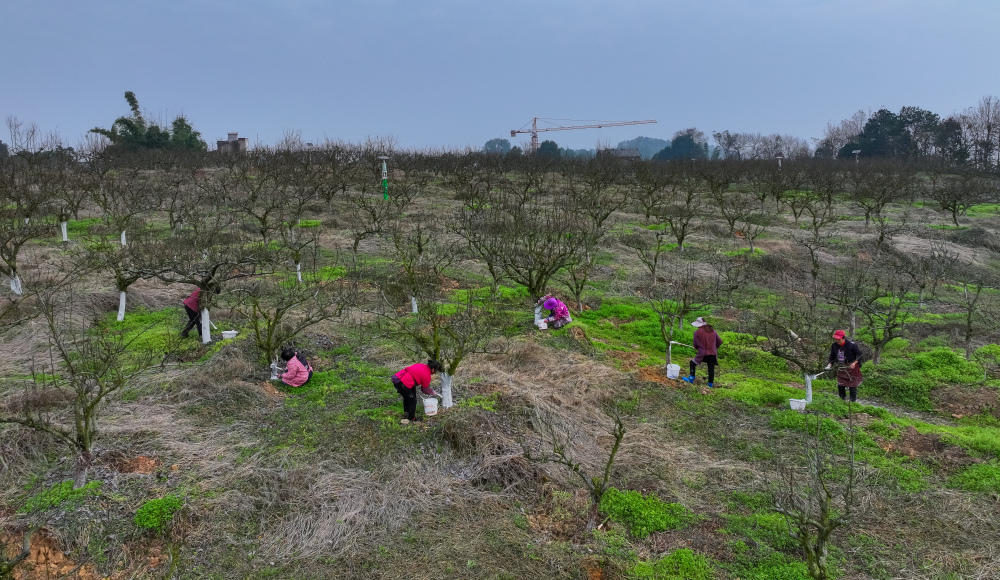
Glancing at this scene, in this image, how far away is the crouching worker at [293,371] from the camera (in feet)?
28.7

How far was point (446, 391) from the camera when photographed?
7887 millimetres

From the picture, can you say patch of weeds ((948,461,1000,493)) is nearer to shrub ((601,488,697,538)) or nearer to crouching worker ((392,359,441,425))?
shrub ((601,488,697,538))

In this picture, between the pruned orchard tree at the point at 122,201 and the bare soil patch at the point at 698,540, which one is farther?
the pruned orchard tree at the point at 122,201

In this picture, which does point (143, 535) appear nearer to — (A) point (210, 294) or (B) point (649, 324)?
(A) point (210, 294)

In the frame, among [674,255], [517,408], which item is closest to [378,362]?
[517,408]

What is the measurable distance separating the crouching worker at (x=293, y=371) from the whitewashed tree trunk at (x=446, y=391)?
93.3 inches

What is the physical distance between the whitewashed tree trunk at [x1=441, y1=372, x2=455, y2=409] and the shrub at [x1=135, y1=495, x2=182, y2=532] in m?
3.32

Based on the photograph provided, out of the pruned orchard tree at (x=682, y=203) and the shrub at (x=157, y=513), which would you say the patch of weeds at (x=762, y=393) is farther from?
the pruned orchard tree at (x=682, y=203)

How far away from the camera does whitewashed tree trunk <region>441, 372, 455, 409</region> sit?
7816 millimetres

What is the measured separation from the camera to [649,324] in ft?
41.7

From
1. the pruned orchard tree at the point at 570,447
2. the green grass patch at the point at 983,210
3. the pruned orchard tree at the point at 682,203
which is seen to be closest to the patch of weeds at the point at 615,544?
the pruned orchard tree at the point at 570,447

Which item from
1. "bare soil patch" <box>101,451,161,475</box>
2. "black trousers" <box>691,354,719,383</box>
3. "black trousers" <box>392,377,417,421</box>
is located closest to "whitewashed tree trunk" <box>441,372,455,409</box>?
"black trousers" <box>392,377,417,421</box>

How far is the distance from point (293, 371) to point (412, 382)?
94.2 inches

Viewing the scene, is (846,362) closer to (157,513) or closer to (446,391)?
(446,391)
